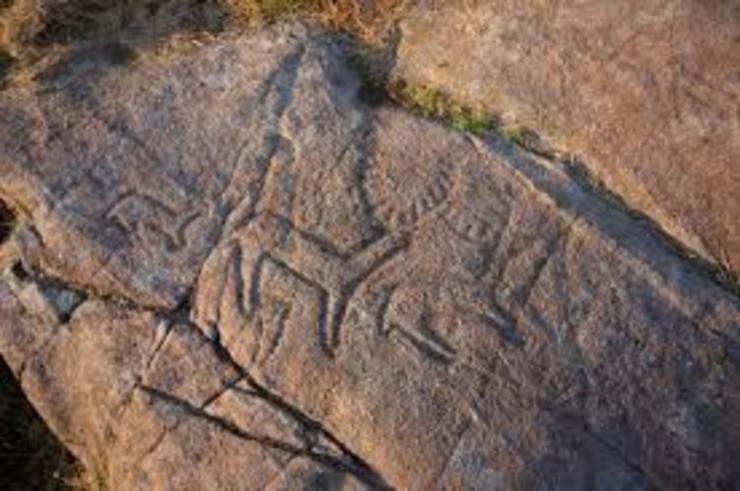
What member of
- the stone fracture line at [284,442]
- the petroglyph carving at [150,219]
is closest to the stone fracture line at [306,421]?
the stone fracture line at [284,442]

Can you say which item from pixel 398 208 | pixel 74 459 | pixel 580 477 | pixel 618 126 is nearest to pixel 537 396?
pixel 580 477

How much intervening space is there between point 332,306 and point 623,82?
1585 millimetres

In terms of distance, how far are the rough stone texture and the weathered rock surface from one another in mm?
186

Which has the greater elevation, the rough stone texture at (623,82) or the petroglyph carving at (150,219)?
the rough stone texture at (623,82)

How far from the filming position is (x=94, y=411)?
436 cm

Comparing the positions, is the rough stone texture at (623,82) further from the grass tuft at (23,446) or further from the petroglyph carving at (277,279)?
the grass tuft at (23,446)

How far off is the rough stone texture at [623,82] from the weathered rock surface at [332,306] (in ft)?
0.61

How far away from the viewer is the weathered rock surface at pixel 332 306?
4152mm

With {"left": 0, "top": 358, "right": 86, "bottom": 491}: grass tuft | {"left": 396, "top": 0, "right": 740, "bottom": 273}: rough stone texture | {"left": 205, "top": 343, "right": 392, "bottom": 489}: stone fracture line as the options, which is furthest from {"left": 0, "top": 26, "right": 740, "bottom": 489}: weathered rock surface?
{"left": 0, "top": 358, "right": 86, "bottom": 491}: grass tuft

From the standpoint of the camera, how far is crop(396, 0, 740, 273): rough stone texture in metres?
4.52

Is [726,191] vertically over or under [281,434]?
over

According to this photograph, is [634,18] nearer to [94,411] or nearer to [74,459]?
[94,411]

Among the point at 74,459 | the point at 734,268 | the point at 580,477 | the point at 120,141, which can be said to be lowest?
the point at 74,459

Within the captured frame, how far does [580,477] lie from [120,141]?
7.55 feet
